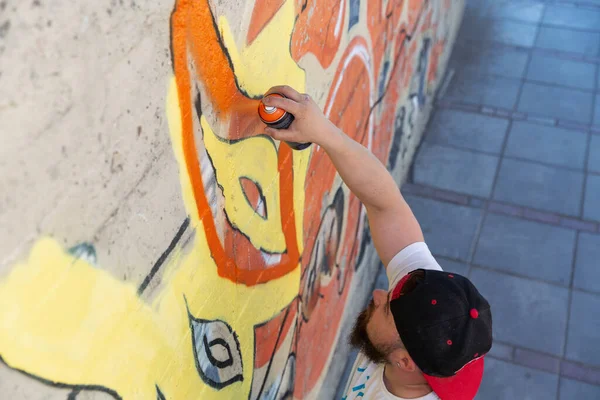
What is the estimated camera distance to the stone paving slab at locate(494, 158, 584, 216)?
209 inches

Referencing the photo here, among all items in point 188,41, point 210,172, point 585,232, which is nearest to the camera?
point 188,41

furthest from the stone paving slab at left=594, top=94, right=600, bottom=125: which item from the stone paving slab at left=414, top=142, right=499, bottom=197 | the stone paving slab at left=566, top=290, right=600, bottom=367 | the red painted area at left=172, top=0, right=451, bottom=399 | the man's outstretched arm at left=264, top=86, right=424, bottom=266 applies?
the man's outstretched arm at left=264, top=86, right=424, bottom=266

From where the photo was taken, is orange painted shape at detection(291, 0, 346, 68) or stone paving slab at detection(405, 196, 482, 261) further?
stone paving slab at detection(405, 196, 482, 261)

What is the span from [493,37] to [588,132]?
2142mm

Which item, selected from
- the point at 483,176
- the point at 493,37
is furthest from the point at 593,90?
the point at 483,176

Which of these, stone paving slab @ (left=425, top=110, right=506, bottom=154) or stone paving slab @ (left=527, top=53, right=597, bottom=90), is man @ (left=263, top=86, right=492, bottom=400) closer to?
stone paving slab @ (left=425, top=110, right=506, bottom=154)

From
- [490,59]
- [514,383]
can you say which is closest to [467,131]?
[490,59]

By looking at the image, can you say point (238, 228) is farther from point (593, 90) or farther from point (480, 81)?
point (593, 90)

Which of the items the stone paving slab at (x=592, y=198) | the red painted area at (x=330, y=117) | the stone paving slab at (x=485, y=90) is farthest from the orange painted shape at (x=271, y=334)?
the stone paving slab at (x=485, y=90)

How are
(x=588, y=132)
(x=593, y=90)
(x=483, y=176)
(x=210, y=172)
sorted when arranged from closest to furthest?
(x=210, y=172) → (x=483, y=176) → (x=588, y=132) → (x=593, y=90)

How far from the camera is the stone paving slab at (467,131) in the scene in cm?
597

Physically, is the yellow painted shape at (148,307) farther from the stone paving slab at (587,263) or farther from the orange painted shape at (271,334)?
the stone paving slab at (587,263)

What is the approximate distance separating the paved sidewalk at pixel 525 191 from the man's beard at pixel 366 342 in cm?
204

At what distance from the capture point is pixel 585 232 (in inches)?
199
